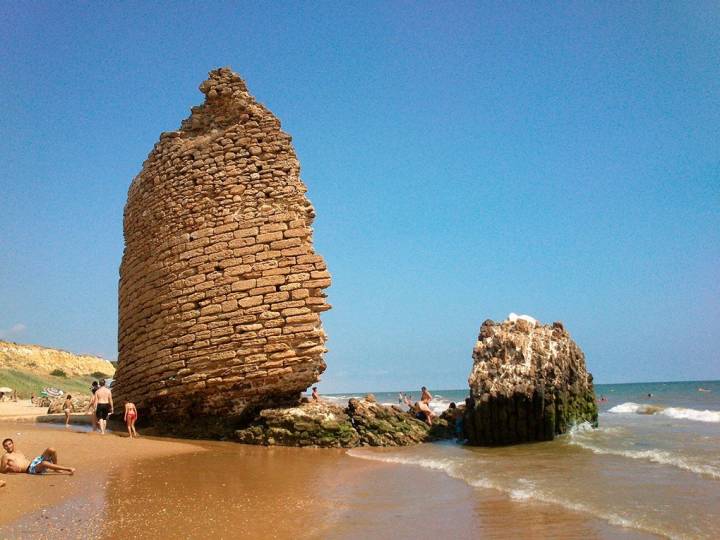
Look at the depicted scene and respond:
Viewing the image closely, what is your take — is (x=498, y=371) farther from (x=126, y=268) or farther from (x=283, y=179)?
(x=126, y=268)

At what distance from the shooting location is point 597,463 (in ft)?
25.7

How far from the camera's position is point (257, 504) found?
4.95 m

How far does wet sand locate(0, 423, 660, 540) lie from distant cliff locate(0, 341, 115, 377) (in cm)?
3537

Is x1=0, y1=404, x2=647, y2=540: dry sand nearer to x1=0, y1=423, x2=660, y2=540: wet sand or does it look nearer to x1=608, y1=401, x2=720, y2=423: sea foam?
x1=0, y1=423, x2=660, y2=540: wet sand

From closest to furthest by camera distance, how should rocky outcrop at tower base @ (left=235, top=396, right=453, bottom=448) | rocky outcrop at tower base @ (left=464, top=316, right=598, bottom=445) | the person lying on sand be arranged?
the person lying on sand, rocky outcrop at tower base @ (left=235, top=396, right=453, bottom=448), rocky outcrop at tower base @ (left=464, top=316, right=598, bottom=445)

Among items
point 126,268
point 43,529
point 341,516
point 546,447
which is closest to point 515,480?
point 341,516

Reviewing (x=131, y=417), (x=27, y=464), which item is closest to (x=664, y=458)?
(x=27, y=464)

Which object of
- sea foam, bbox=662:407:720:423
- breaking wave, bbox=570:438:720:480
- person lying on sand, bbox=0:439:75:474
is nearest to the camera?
person lying on sand, bbox=0:439:75:474

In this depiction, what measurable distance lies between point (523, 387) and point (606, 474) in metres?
3.81

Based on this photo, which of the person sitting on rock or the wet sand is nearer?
the wet sand

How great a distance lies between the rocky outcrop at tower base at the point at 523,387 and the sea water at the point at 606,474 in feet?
1.48

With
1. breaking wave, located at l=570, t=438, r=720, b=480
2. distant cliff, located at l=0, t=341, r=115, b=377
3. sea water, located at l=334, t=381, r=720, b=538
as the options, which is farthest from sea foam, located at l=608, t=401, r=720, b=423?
distant cliff, located at l=0, t=341, r=115, b=377

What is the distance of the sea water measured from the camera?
4.81 metres

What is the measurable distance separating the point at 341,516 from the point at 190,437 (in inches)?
236
